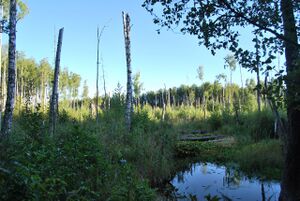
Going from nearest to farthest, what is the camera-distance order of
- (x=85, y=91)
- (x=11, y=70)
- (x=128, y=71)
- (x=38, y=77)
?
(x=11, y=70) < (x=128, y=71) < (x=38, y=77) < (x=85, y=91)

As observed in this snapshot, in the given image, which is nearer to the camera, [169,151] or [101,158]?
[101,158]

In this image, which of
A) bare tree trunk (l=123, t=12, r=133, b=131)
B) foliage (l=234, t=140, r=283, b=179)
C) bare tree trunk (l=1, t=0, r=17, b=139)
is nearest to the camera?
foliage (l=234, t=140, r=283, b=179)

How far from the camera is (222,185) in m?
7.79

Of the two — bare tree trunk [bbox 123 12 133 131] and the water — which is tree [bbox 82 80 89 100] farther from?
the water

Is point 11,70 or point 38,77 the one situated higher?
point 38,77

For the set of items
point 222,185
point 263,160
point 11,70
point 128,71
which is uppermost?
point 128,71

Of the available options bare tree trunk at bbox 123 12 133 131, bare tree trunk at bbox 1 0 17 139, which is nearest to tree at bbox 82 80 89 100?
bare tree trunk at bbox 123 12 133 131

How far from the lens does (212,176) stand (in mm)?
8852

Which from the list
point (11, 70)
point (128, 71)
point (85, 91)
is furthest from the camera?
point (85, 91)

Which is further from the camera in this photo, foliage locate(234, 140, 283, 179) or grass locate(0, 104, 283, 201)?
foliage locate(234, 140, 283, 179)

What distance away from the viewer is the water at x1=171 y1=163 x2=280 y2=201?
268 inches

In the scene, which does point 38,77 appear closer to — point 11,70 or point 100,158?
point 11,70

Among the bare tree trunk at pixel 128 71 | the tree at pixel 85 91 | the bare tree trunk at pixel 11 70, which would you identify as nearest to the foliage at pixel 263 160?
the bare tree trunk at pixel 128 71

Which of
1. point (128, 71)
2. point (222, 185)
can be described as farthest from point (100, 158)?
point (128, 71)
